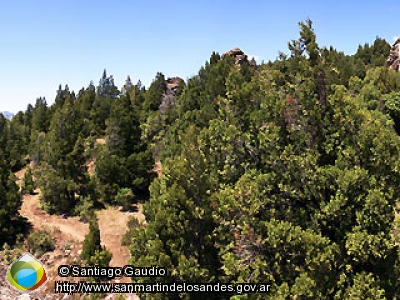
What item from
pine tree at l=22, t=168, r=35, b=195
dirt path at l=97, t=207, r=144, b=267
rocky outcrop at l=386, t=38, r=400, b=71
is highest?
rocky outcrop at l=386, t=38, r=400, b=71

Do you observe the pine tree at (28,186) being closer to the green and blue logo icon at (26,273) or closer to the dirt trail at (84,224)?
the dirt trail at (84,224)

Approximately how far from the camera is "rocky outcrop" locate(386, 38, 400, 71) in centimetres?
6606

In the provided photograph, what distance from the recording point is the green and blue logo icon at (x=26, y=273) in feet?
43.0

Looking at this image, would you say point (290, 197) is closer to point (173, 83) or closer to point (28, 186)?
point (28, 186)

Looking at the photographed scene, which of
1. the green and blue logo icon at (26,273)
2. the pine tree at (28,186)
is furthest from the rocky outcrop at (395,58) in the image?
the green and blue logo icon at (26,273)

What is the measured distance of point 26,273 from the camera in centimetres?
1311

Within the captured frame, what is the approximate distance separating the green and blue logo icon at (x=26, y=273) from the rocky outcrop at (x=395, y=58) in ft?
237

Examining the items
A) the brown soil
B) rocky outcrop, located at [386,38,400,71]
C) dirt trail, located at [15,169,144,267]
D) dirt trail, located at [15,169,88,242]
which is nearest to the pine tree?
the brown soil

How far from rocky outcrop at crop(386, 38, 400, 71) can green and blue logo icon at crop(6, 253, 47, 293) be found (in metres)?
72.3

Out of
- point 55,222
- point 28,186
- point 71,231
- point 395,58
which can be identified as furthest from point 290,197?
point 395,58

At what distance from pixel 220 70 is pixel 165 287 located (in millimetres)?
22563

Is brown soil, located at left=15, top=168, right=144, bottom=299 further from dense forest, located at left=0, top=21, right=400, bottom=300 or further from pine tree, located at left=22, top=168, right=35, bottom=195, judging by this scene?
dense forest, located at left=0, top=21, right=400, bottom=300

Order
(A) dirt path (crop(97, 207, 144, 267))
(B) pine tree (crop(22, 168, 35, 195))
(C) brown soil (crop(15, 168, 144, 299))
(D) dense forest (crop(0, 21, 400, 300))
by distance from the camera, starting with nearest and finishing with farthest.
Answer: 1. (D) dense forest (crop(0, 21, 400, 300))
2. (C) brown soil (crop(15, 168, 144, 299))
3. (A) dirt path (crop(97, 207, 144, 267))
4. (B) pine tree (crop(22, 168, 35, 195))

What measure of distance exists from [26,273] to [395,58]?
248ft
